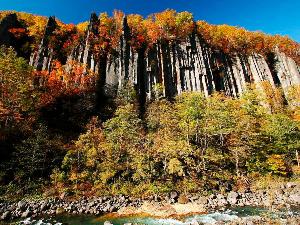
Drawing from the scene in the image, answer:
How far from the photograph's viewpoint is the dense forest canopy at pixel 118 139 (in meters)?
32.8

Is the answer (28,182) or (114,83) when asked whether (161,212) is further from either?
(114,83)

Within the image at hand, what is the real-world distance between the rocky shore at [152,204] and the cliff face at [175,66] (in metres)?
30.3

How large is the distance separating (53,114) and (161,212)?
99.1 ft

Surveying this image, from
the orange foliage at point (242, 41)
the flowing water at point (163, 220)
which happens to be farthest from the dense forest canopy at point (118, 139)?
the orange foliage at point (242, 41)

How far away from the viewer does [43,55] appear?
5741 centimetres

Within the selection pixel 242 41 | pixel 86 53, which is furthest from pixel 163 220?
pixel 242 41

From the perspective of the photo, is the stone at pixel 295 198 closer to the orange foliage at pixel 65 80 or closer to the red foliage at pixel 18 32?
the orange foliage at pixel 65 80

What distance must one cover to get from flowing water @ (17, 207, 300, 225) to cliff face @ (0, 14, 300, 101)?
34454mm

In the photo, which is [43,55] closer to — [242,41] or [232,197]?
[232,197]

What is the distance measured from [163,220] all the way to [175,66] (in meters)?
45.8

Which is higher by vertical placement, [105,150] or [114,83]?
[114,83]

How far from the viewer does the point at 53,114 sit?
4781 cm

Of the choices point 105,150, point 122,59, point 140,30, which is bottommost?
point 105,150

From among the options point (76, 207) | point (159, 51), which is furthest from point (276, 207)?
point (159, 51)
